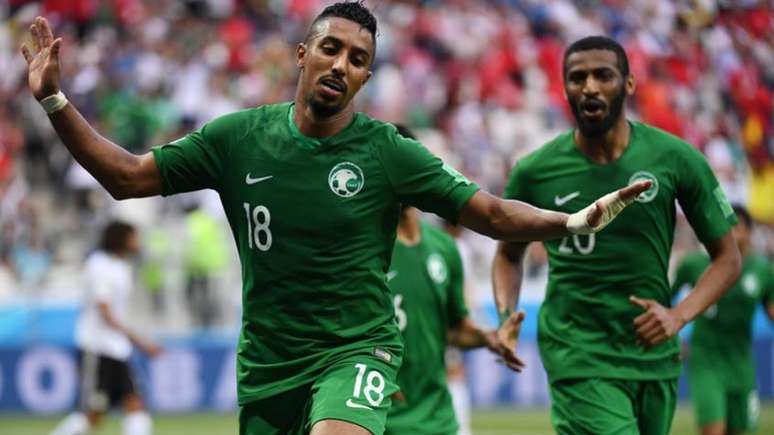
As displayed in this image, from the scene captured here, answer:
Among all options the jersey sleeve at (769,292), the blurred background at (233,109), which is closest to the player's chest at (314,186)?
the jersey sleeve at (769,292)

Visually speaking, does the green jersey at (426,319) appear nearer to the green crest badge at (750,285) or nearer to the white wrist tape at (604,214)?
the white wrist tape at (604,214)

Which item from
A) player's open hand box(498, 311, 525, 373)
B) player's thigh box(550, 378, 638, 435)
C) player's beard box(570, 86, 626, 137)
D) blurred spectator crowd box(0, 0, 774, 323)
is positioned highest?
blurred spectator crowd box(0, 0, 774, 323)

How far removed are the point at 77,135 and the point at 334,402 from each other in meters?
1.51

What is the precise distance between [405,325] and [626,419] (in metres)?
1.68

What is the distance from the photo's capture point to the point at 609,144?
7.63 metres

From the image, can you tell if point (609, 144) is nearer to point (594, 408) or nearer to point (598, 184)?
point (598, 184)

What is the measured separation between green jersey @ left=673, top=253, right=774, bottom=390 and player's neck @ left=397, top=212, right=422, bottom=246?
3794mm

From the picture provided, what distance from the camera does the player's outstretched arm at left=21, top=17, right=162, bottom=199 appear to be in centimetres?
570

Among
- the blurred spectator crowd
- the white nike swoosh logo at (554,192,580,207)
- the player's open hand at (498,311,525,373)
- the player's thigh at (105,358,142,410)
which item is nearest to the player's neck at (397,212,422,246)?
the white nike swoosh logo at (554,192,580,207)

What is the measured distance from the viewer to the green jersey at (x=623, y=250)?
746 centimetres

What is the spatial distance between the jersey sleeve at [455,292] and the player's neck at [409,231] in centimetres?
23

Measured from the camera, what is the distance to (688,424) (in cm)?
1695

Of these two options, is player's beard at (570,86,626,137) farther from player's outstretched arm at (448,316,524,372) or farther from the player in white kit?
the player in white kit

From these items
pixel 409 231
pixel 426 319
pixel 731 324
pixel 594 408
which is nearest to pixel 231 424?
pixel 731 324
